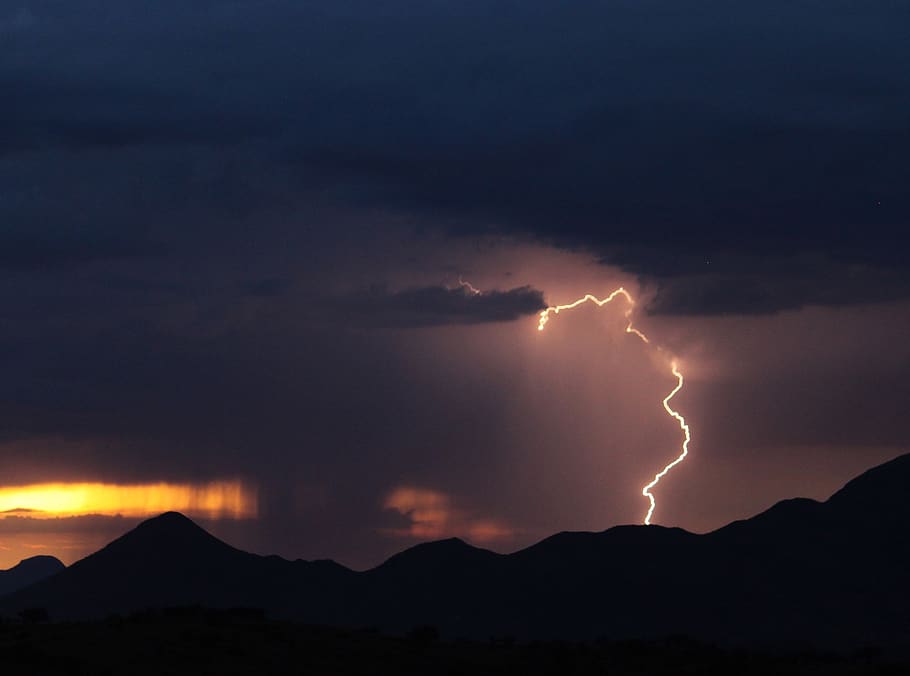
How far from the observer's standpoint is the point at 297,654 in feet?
195

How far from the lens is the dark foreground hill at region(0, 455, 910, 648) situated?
152000mm

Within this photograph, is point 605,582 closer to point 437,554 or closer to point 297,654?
point 437,554

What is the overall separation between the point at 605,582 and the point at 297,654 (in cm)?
11209

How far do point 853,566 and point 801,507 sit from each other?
73.8 ft

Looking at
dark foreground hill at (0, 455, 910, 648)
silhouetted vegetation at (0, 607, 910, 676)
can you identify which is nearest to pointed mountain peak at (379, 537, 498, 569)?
dark foreground hill at (0, 455, 910, 648)

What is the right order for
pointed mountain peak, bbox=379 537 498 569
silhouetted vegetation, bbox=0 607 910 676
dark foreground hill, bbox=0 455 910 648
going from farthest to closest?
pointed mountain peak, bbox=379 537 498 569
dark foreground hill, bbox=0 455 910 648
silhouetted vegetation, bbox=0 607 910 676

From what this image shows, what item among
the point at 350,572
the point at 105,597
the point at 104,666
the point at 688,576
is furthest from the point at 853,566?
the point at 104,666

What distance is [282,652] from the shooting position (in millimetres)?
59281

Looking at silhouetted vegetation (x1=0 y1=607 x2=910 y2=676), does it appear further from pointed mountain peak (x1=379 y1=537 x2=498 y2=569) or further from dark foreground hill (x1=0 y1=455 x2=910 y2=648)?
pointed mountain peak (x1=379 y1=537 x2=498 y2=569)

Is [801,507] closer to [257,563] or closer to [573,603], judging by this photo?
[573,603]

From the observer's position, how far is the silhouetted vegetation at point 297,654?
5569cm

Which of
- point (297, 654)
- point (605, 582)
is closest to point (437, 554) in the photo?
point (605, 582)

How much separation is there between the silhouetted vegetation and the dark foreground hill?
255 ft

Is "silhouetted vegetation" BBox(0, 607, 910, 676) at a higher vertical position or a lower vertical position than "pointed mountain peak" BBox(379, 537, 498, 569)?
lower
